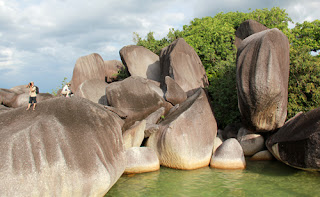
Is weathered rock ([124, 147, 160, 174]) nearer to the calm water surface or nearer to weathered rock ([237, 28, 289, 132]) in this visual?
the calm water surface

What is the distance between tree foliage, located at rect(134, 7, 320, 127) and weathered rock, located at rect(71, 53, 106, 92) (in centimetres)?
328

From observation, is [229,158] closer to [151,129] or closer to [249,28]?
[151,129]

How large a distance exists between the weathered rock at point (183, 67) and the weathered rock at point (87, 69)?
471 cm

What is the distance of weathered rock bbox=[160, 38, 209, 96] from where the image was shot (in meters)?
13.2

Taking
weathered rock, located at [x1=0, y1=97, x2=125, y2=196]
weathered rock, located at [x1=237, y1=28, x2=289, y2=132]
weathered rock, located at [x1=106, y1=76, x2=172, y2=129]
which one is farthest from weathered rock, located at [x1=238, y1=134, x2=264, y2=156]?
weathered rock, located at [x1=0, y1=97, x2=125, y2=196]

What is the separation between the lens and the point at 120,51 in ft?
49.8

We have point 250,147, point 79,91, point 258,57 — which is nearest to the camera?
point 258,57

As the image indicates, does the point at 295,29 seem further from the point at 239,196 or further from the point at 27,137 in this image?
the point at 27,137

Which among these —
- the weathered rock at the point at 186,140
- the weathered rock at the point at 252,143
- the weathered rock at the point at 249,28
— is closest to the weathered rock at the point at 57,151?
the weathered rock at the point at 186,140

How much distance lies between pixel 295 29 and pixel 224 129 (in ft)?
44.3

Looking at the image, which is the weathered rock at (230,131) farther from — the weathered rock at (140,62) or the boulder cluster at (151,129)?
the weathered rock at (140,62)

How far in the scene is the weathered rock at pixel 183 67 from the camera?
13195mm

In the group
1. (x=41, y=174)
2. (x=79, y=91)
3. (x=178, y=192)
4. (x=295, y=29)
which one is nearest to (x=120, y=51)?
(x=79, y=91)

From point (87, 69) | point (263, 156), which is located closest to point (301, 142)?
point (263, 156)
